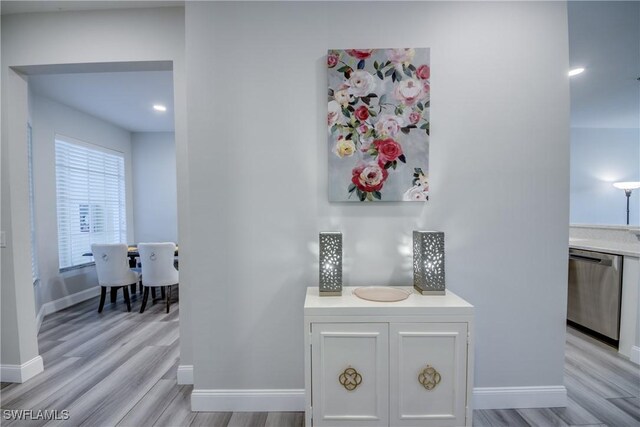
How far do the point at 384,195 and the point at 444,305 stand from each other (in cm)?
69

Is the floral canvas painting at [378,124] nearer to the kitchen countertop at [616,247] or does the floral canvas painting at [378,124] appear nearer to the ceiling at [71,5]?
the ceiling at [71,5]

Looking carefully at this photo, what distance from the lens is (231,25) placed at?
174 centimetres

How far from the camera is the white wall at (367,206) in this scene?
1.75 metres

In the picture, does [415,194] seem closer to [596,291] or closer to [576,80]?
[596,291]

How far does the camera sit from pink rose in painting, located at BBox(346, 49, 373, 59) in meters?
1.72

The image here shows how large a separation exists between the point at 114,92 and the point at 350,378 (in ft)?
12.9

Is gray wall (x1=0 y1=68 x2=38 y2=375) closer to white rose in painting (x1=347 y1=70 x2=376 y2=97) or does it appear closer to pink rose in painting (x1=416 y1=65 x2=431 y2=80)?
white rose in painting (x1=347 y1=70 x2=376 y2=97)

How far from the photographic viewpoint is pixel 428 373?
1.43 m

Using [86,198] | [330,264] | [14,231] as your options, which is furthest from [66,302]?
[330,264]

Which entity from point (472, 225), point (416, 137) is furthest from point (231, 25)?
point (472, 225)

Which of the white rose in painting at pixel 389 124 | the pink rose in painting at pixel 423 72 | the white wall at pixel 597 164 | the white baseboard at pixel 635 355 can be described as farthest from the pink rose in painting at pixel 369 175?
the white wall at pixel 597 164

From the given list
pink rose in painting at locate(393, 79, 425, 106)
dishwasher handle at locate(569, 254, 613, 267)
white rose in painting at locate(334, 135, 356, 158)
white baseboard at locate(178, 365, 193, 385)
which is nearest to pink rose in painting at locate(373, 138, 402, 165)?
white rose in painting at locate(334, 135, 356, 158)

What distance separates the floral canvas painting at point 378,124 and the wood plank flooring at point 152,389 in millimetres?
1445

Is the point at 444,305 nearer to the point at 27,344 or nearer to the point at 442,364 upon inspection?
the point at 442,364
